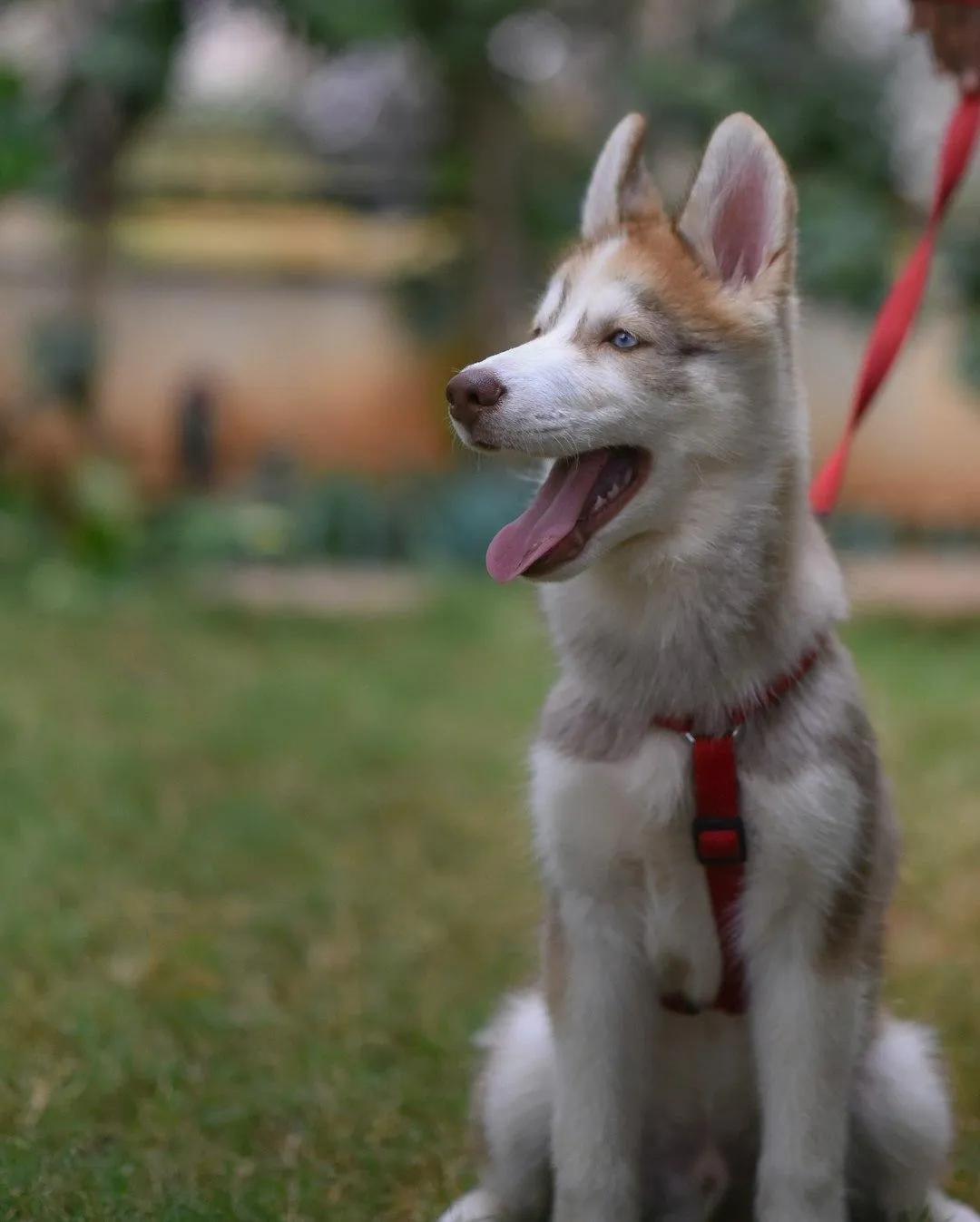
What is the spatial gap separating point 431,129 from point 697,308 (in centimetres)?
815

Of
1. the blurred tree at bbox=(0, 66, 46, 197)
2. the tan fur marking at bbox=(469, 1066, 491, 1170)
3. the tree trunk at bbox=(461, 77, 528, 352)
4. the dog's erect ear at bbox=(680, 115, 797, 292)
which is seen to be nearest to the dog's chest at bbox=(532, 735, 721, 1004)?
the tan fur marking at bbox=(469, 1066, 491, 1170)

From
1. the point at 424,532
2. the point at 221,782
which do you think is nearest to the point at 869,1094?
the point at 221,782

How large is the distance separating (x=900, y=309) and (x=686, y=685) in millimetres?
857

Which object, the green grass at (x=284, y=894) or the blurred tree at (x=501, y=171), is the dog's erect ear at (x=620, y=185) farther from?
the blurred tree at (x=501, y=171)

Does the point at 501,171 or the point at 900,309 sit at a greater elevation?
the point at 501,171

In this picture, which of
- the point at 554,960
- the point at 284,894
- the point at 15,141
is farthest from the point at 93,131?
the point at 554,960

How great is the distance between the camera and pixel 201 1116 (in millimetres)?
2746

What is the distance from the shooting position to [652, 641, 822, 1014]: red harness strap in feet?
6.46

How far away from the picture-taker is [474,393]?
6.19 feet

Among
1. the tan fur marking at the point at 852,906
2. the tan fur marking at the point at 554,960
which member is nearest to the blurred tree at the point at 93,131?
the tan fur marking at the point at 554,960

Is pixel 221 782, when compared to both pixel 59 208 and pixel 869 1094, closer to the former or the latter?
pixel 869 1094

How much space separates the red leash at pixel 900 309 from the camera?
97.0 inches

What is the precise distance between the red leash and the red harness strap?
0.48 m

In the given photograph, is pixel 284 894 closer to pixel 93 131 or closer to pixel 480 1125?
pixel 480 1125
